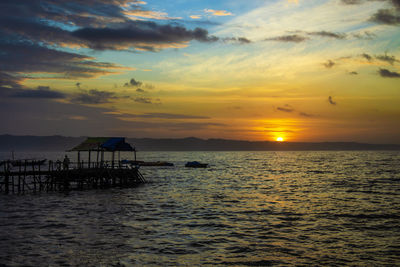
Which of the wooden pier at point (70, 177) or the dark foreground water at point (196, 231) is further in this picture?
the wooden pier at point (70, 177)

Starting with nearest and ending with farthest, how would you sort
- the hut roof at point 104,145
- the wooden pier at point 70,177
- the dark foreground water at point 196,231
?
1. the dark foreground water at point 196,231
2. the wooden pier at point 70,177
3. the hut roof at point 104,145

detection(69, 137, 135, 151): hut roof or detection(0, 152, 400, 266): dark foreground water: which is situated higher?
detection(69, 137, 135, 151): hut roof

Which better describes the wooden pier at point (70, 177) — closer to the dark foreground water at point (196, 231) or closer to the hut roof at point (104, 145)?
the hut roof at point (104, 145)

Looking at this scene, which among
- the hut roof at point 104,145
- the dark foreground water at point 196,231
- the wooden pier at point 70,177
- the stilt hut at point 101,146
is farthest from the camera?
the hut roof at point 104,145

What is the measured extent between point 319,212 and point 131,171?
1283 inches

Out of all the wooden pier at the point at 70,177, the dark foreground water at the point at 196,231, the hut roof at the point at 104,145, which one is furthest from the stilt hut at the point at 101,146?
the dark foreground water at the point at 196,231

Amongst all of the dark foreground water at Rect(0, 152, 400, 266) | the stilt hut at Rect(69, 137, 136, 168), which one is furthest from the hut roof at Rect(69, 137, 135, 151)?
the dark foreground water at Rect(0, 152, 400, 266)

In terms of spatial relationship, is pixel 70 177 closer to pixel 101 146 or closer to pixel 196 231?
pixel 101 146

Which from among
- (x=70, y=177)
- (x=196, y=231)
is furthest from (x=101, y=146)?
(x=196, y=231)

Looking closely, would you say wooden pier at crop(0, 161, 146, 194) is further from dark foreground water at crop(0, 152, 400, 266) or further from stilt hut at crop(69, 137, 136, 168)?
dark foreground water at crop(0, 152, 400, 266)

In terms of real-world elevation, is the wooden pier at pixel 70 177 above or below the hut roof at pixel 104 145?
below

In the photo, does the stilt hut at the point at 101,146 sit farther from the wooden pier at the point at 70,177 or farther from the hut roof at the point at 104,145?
the wooden pier at the point at 70,177

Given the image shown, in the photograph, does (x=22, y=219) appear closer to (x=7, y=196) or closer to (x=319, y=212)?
(x=7, y=196)

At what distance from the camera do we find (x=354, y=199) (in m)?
44.7
